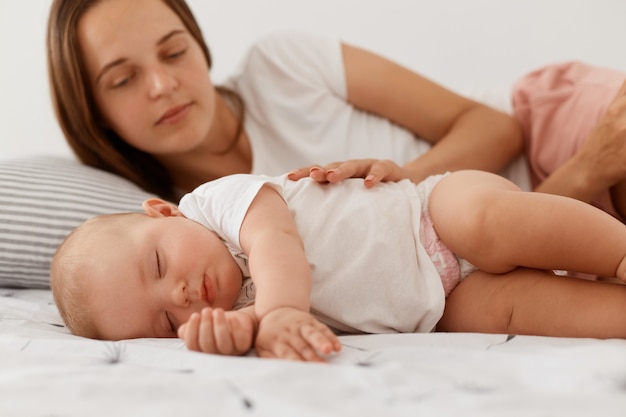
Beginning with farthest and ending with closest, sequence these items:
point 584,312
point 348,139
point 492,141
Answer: point 348,139 → point 492,141 → point 584,312

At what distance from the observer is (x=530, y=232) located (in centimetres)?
97

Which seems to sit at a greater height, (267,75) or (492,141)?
(267,75)

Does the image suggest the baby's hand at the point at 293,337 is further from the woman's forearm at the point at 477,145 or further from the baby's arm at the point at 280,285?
the woman's forearm at the point at 477,145

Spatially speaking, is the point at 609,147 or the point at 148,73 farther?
the point at 148,73

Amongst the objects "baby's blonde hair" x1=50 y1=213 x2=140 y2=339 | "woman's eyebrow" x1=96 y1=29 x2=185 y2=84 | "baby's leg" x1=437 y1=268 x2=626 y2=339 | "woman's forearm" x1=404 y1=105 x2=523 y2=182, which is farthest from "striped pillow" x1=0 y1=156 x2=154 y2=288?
"baby's leg" x1=437 y1=268 x2=626 y2=339

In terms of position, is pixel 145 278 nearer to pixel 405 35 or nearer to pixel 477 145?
pixel 477 145

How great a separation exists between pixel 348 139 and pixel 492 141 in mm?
362

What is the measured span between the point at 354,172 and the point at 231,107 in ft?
2.48

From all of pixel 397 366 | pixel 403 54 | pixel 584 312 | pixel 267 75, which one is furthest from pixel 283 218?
pixel 403 54

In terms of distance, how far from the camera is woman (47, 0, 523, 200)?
1.54 meters

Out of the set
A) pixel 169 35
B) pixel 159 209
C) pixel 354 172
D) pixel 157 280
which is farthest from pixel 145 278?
pixel 169 35

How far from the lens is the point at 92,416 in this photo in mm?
656

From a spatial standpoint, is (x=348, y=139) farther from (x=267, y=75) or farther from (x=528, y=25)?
(x=528, y=25)

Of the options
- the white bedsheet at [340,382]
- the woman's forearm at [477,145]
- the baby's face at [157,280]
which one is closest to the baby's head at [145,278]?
the baby's face at [157,280]
